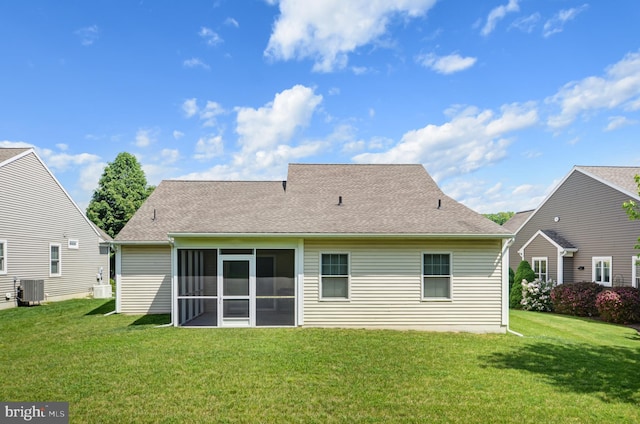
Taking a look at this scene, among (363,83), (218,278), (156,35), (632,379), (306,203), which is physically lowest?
(632,379)

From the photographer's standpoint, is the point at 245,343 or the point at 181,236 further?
the point at 181,236

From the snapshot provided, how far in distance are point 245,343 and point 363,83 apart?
448 inches

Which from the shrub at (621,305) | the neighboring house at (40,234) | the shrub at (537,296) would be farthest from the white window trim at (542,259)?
the neighboring house at (40,234)

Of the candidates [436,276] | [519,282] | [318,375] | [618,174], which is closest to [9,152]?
[318,375]

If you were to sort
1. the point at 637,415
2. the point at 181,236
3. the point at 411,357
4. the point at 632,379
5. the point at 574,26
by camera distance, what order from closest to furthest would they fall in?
1. the point at 637,415
2. the point at 632,379
3. the point at 411,357
4. the point at 181,236
5. the point at 574,26

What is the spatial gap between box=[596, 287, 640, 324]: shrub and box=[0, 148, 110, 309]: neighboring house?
23.8 metres

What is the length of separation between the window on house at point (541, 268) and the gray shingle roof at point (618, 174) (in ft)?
15.3

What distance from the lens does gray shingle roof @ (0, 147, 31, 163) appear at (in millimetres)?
16016

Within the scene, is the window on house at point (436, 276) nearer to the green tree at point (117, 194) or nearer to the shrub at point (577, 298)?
the shrub at point (577, 298)

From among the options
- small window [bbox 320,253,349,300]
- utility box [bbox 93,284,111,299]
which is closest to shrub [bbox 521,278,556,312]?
small window [bbox 320,253,349,300]

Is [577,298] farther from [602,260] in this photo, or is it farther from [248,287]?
[248,287]

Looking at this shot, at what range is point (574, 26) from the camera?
1191 centimetres

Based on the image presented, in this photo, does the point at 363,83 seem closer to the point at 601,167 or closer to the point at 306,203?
the point at 306,203

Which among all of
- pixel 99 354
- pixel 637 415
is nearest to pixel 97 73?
pixel 99 354
